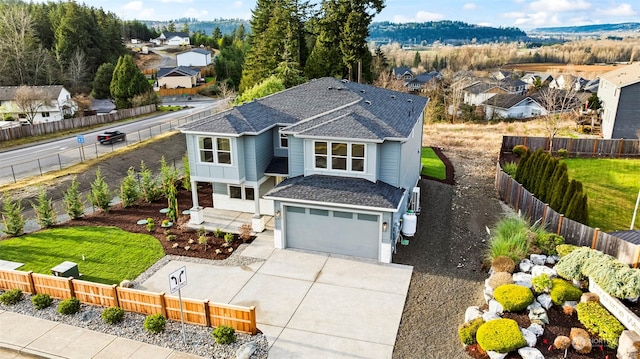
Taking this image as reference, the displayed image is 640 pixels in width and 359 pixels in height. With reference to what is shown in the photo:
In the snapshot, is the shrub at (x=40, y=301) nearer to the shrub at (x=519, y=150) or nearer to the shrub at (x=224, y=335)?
the shrub at (x=224, y=335)

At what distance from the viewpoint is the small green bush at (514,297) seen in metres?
12.4

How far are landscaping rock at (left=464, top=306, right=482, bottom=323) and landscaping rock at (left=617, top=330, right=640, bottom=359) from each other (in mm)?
3411

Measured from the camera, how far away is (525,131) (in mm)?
42875

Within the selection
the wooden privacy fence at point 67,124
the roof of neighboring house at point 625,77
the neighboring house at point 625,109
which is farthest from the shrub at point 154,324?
the roof of neighboring house at point 625,77

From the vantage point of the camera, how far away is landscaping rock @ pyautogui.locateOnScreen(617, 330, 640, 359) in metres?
10.2

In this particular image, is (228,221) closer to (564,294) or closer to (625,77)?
(564,294)

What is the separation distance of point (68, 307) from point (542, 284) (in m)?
14.7

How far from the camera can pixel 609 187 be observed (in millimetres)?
24797

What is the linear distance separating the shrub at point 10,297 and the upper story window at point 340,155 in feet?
38.4

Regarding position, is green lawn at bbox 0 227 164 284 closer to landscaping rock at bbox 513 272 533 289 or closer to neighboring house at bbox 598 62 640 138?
landscaping rock at bbox 513 272 533 289

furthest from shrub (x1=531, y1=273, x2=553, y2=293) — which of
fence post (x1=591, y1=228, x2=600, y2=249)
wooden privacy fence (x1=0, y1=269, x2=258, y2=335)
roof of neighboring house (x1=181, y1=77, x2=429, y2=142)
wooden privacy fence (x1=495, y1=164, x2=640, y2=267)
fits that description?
wooden privacy fence (x1=0, y1=269, x2=258, y2=335)

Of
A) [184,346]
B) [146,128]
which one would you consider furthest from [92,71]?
[184,346]

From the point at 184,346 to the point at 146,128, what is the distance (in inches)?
1527

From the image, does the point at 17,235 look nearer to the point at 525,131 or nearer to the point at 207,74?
the point at 525,131
